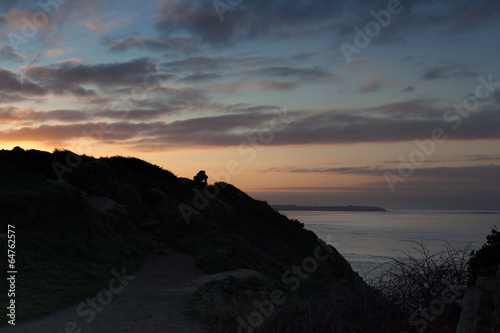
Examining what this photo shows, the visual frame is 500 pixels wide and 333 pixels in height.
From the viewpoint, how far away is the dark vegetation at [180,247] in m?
8.61

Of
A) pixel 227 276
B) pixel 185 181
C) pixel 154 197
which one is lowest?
pixel 227 276

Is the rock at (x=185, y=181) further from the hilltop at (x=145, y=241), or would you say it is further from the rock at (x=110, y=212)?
the rock at (x=110, y=212)

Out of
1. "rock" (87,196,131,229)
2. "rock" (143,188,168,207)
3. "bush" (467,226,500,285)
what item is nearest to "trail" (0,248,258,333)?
"rock" (87,196,131,229)

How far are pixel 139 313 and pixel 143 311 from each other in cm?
19

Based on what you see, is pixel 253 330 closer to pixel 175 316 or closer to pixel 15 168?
pixel 175 316

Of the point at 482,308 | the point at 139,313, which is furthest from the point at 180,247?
the point at 482,308

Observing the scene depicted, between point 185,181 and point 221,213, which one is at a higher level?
point 185,181

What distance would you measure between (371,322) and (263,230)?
21.6 m

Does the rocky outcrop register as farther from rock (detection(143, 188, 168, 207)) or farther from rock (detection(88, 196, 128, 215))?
rock (detection(143, 188, 168, 207))

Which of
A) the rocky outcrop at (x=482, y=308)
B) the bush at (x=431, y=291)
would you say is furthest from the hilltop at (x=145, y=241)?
the rocky outcrop at (x=482, y=308)

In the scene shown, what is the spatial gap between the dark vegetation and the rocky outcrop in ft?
1.50

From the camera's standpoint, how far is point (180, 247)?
1967cm

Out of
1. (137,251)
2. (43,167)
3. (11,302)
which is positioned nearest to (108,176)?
(43,167)

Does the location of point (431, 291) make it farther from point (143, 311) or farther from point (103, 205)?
point (103, 205)
